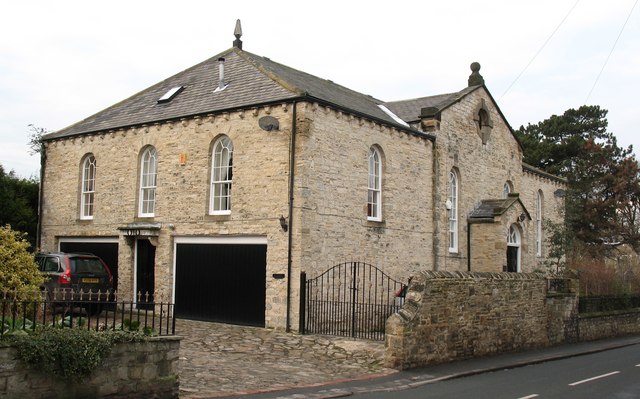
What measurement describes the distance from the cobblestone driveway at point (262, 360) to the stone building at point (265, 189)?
5.28 feet

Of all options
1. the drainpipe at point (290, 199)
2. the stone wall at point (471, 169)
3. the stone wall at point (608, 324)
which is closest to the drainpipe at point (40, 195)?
the drainpipe at point (290, 199)

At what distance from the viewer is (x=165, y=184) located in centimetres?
2038

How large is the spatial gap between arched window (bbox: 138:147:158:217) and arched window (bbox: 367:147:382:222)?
7.00 meters

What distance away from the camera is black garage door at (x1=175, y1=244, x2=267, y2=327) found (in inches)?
703

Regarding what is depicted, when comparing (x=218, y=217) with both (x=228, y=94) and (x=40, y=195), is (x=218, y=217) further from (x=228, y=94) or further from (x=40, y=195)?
(x=40, y=195)

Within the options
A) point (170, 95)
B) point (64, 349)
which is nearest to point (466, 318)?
point (64, 349)

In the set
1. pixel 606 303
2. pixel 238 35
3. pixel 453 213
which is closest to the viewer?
pixel 238 35

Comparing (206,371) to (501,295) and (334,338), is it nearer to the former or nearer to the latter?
(334,338)

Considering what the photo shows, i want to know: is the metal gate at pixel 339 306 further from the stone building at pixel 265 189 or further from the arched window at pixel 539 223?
the arched window at pixel 539 223

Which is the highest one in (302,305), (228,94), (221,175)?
(228,94)

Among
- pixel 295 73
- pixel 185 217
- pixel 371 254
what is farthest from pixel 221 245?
pixel 295 73

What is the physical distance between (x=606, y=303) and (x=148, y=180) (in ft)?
54.9

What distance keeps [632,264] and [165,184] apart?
23025 millimetres

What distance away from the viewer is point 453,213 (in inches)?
965
